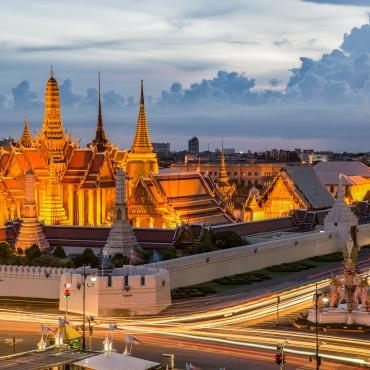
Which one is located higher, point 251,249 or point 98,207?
point 98,207

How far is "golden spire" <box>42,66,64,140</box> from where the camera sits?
225 ft

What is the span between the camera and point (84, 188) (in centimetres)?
6725

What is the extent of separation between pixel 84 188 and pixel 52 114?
6.38 meters

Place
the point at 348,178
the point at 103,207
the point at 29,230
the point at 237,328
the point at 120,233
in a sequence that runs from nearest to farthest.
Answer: the point at 237,328 < the point at 120,233 < the point at 29,230 < the point at 103,207 < the point at 348,178

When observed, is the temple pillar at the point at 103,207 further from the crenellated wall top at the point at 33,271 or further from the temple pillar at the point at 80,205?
the crenellated wall top at the point at 33,271

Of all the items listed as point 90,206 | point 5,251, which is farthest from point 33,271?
point 90,206

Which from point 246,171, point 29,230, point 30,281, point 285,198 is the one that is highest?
point 246,171

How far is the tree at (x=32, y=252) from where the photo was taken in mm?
47938

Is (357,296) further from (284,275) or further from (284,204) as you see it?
(284,204)

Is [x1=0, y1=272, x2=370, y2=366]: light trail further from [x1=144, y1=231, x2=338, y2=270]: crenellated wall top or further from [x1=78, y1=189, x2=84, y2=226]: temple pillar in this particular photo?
[x1=78, y1=189, x2=84, y2=226]: temple pillar

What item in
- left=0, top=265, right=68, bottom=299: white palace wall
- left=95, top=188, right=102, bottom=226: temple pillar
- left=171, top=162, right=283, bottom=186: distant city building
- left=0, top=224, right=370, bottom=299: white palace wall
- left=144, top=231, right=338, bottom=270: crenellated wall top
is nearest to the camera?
left=0, top=265, right=68, bottom=299: white palace wall

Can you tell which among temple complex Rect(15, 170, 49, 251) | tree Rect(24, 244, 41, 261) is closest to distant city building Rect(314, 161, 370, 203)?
temple complex Rect(15, 170, 49, 251)

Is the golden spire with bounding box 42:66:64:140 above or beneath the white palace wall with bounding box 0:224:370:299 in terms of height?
above

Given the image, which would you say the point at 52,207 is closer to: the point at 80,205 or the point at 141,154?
the point at 80,205
